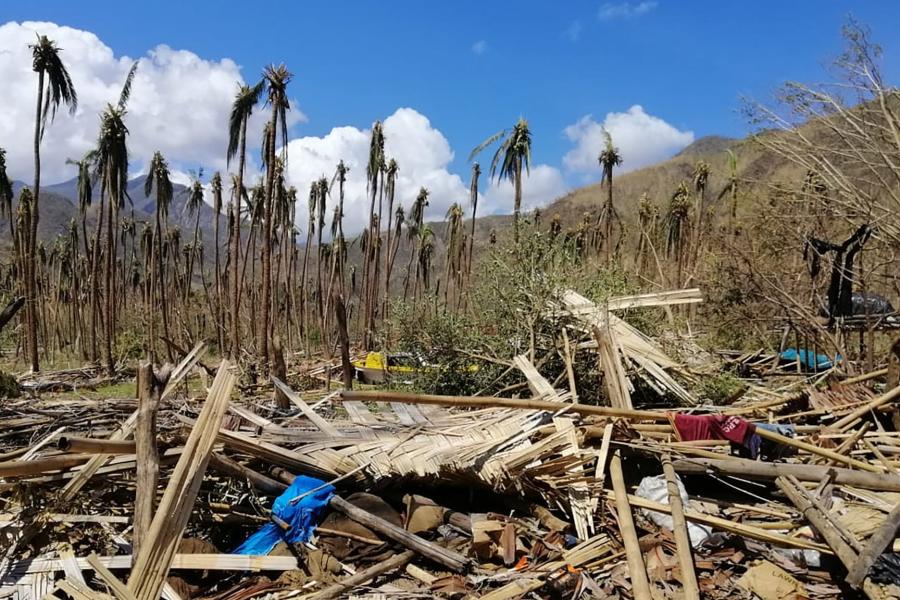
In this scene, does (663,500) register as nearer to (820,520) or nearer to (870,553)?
(820,520)

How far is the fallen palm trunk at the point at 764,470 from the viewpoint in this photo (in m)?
5.24

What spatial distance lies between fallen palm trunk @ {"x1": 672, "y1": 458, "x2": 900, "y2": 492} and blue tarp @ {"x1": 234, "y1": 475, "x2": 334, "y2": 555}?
3273mm

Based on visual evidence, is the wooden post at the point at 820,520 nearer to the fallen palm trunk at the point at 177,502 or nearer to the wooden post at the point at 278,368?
the fallen palm trunk at the point at 177,502

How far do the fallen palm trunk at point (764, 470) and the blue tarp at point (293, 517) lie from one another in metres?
3.27

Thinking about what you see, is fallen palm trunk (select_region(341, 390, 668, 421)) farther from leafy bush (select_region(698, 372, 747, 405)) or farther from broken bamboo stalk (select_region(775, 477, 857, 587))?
leafy bush (select_region(698, 372, 747, 405))

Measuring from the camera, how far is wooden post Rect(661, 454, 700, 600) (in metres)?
3.96

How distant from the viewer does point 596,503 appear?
17.6ft

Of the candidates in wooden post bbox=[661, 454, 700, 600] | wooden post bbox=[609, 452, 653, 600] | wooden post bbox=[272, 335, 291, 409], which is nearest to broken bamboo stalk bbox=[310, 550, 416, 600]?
wooden post bbox=[609, 452, 653, 600]

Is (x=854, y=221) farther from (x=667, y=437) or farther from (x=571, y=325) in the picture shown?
(x=667, y=437)

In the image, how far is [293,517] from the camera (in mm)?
5180

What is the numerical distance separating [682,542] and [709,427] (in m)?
2.04

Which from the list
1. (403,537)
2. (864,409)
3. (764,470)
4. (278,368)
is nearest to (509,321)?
(278,368)

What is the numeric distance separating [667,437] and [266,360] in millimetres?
14463

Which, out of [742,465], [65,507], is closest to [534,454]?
[742,465]
